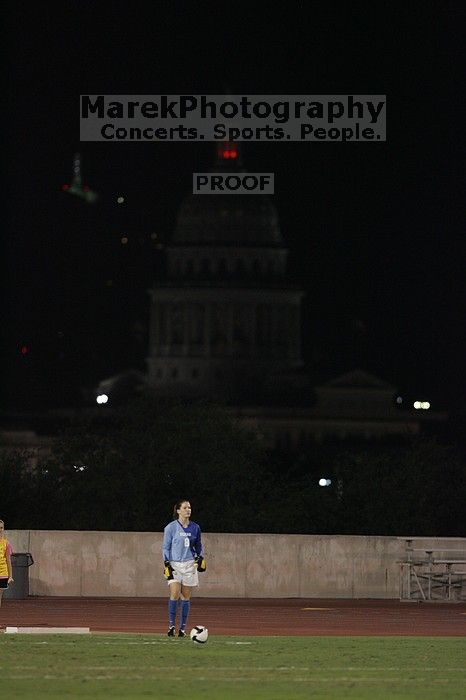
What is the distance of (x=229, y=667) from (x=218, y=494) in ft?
94.9

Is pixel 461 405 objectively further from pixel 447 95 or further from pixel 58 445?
pixel 58 445

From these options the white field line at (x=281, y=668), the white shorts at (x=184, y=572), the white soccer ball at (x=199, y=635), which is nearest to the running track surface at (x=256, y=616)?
the white shorts at (x=184, y=572)

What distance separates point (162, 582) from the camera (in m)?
37.4

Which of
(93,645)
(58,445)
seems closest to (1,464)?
(58,445)

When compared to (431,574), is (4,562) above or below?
above

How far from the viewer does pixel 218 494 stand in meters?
51.0

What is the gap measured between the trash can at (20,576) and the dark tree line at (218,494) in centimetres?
653

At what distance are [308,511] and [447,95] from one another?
128 metres

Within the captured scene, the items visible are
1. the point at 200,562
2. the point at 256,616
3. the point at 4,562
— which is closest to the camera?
the point at 200,562

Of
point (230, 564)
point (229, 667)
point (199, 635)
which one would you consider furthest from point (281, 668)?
point (230, 564)

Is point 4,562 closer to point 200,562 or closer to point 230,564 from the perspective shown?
point 200,562

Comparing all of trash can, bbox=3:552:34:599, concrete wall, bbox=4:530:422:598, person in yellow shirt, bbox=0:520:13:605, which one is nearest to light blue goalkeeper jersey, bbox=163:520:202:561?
person in yellow shirt, bbox=0:520:13:605

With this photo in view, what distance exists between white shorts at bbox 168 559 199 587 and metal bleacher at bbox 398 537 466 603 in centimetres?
1132

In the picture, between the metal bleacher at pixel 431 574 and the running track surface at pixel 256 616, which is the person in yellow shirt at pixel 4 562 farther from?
the metal bleacher at pixel 431 574
